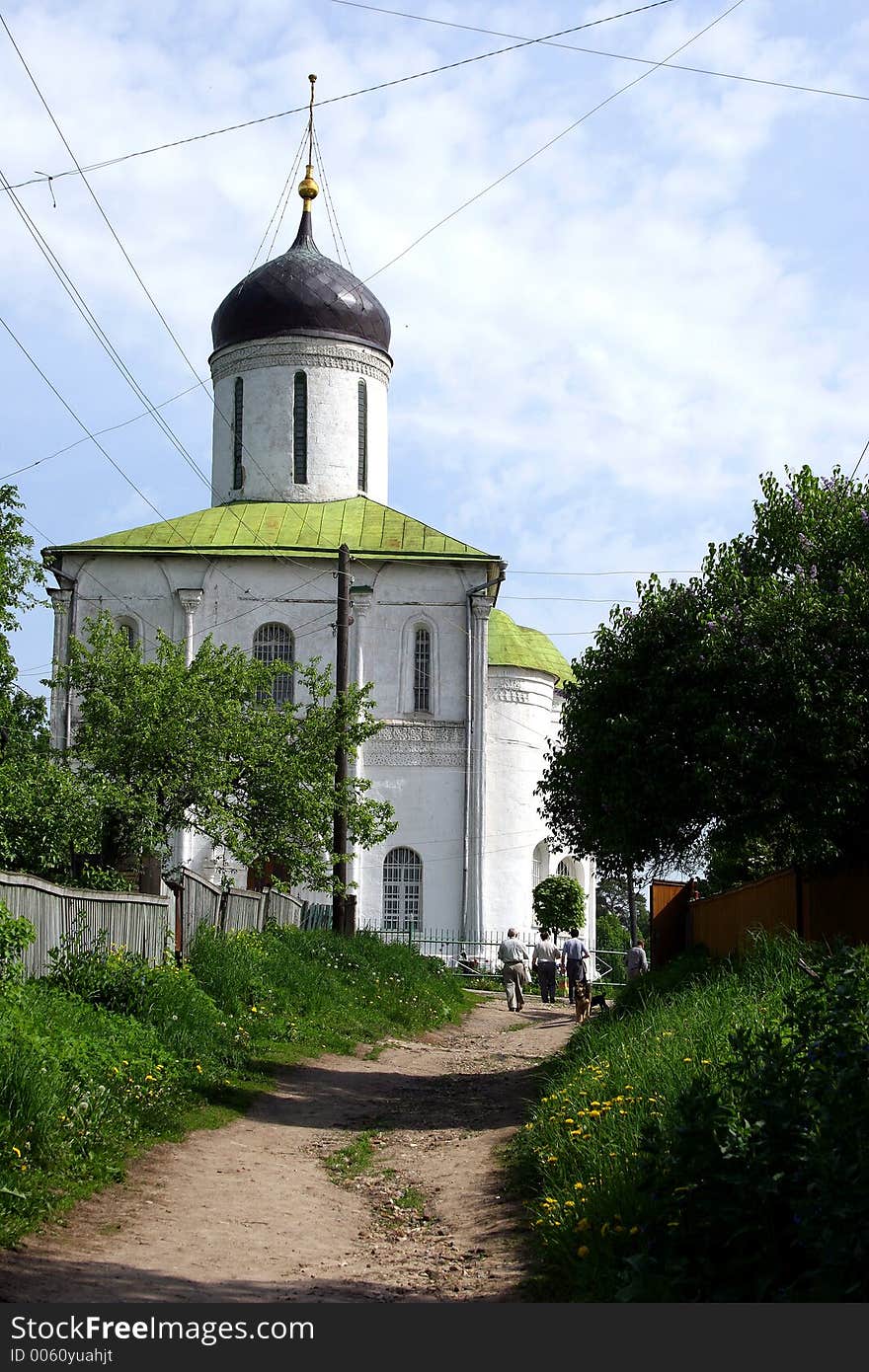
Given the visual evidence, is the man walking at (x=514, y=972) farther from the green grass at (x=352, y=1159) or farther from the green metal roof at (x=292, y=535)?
the green grass at (x=352, y=1159)

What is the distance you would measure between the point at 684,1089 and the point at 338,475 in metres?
35.6

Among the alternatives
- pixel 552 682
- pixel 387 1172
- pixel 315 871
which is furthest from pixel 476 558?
pixel 387 1172

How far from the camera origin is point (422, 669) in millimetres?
38688

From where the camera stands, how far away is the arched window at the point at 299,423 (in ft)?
139

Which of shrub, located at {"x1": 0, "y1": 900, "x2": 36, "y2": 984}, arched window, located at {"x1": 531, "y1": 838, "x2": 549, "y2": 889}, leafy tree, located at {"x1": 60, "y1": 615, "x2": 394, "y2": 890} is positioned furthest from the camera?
arched window, located at {"x1": 531, "y1": 838, "x2": 549, "y2": 889}

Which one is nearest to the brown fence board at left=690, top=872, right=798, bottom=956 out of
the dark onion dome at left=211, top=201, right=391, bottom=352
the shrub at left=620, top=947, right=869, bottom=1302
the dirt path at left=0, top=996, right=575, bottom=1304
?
the dirt path at left=0, top=996, right=575, bottom=1304

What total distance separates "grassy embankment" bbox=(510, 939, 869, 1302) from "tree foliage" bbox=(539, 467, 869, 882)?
17.8 feet

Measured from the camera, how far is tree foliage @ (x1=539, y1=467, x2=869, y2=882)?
13.6 meters

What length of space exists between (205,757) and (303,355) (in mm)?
23985

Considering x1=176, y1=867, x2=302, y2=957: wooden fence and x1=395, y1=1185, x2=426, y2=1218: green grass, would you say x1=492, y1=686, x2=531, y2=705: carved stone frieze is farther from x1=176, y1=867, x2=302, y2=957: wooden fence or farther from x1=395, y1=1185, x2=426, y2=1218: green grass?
x1=395, y1=1185, x2=426, y2=1218: green grass

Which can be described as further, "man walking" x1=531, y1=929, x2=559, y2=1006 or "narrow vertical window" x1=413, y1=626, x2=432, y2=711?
"narrow vertical window" x1=413, y1=626, x2=432, y2=711

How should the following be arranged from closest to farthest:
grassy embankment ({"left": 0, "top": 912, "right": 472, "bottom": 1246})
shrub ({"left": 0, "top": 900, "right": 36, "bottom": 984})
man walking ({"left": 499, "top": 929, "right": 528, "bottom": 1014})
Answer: grassy embankment ({"left": 0, "top": 912, "right": 472, "bottom": 1246}), shrub ({"left": 0, "top": 900, "right": 36, "bottom": 984}), man walking ({"left": 499, "top": 929, "right": 528, "bottom": 1014})

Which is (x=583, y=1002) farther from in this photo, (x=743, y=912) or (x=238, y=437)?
(x=238, y=437)

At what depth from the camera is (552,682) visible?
138 ft
